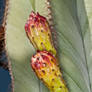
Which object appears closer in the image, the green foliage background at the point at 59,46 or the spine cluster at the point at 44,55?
the spine cluster at the point at 44,55

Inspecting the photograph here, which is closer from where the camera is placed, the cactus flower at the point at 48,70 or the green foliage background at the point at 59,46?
the cactus flower at the point at 48,70

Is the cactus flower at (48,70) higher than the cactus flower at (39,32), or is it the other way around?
the cactus flower at (39,32)

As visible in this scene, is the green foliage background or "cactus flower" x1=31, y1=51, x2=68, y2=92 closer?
"cactus flower" x1=31, y1=51, x2=68, y2=92

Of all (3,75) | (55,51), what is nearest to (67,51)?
(55,51)

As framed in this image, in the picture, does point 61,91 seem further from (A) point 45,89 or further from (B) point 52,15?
(B) point 52,15

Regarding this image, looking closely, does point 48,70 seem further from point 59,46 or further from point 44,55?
point 59,46
